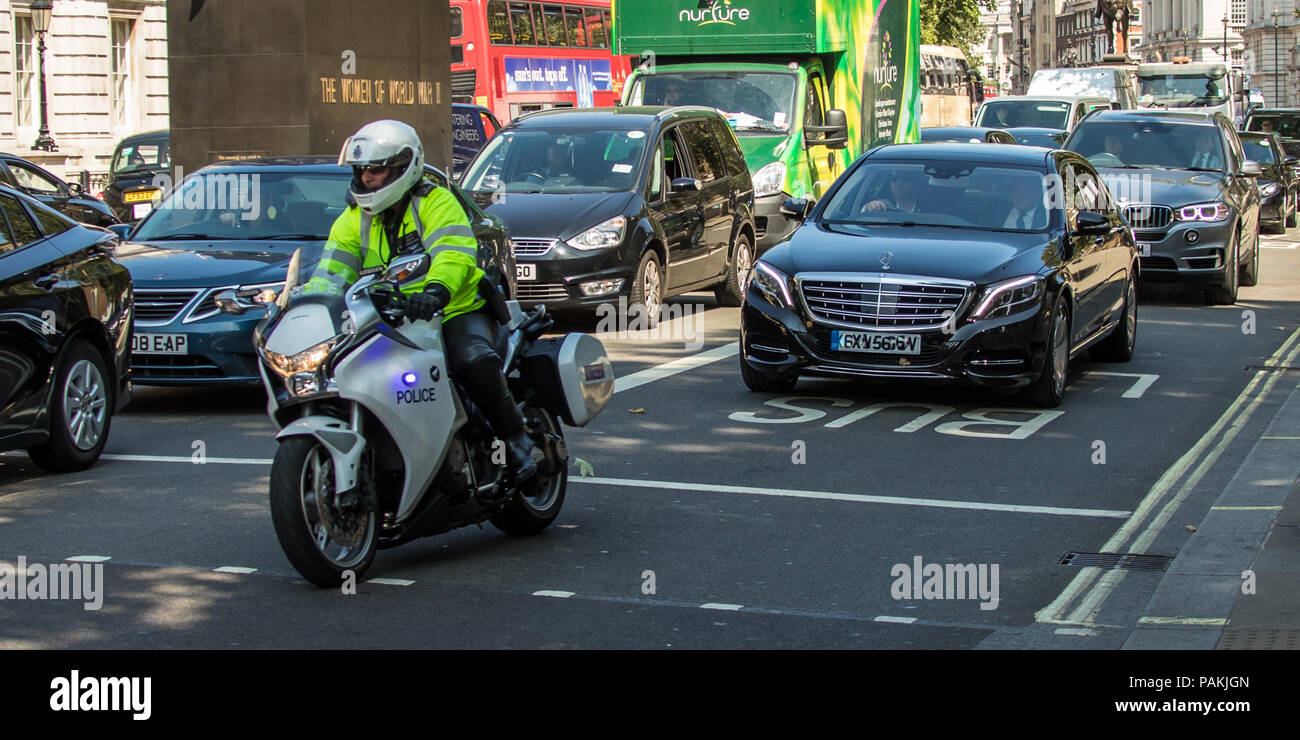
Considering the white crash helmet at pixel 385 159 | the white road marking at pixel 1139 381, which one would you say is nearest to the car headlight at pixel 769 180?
Answer: the white road marking at pixel 1139 381

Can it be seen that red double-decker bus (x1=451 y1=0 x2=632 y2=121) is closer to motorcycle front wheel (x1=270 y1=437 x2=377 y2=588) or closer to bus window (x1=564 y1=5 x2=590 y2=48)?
bus window (x1=564 y1=5 x2=590 y2=48)

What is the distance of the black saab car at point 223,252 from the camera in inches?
437

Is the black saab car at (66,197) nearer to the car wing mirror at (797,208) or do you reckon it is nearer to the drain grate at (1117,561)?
the car wing mirror at (797,208)

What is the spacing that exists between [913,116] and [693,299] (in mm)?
8484

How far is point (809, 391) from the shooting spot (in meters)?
12.2

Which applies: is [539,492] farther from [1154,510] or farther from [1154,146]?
[1154,146]

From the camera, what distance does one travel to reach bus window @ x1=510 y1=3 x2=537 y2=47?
33000 millimetres

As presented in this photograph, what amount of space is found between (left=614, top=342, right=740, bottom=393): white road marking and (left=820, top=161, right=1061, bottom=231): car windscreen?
163 centimetres

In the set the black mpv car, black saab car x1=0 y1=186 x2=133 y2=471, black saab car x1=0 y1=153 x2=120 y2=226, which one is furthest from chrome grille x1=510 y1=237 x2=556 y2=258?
black saab car x1=0 y1=153 x2=120 y2=226

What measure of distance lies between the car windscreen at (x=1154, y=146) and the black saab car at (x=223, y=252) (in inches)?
351

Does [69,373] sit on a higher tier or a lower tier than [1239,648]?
higher

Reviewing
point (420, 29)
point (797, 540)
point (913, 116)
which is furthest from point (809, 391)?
point (913, 116)

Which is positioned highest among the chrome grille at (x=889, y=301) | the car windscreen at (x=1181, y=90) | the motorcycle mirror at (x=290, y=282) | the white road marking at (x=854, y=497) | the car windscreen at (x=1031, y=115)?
the car windscreen at (x=1181, y=90)
